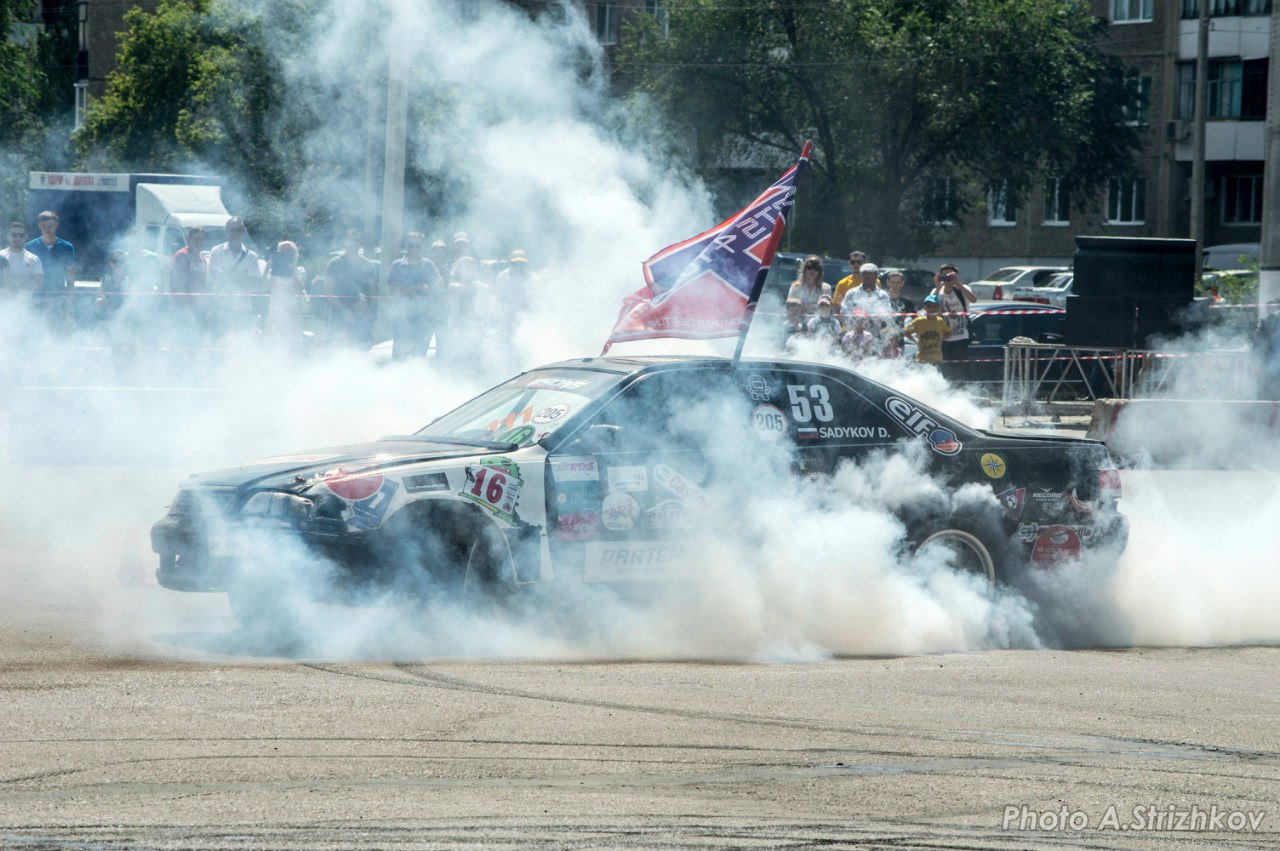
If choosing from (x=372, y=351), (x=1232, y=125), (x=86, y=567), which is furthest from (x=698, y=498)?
(x=1232, y=125)

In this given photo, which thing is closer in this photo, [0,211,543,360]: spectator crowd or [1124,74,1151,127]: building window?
[0,211,543,360]: spectator crowd

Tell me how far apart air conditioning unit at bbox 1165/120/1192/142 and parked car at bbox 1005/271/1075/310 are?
1254 cm

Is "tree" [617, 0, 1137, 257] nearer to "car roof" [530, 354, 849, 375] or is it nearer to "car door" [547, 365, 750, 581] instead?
"car roof" [530, 354, 849, 375]

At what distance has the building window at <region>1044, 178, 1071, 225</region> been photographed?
148ft

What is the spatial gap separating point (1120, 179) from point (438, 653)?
39132 mm

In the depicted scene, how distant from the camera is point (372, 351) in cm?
1319

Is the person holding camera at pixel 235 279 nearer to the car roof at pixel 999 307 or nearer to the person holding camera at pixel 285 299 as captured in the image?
the person holding camera at pixel 285 299

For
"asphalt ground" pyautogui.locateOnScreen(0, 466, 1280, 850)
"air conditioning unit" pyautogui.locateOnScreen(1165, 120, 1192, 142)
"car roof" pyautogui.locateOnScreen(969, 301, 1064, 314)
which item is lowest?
"asphalt ground" pyautogui.locateOnScreen(0, 466, 1280, 850)

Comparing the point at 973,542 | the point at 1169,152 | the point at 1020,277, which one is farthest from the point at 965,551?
the point at 1169,152

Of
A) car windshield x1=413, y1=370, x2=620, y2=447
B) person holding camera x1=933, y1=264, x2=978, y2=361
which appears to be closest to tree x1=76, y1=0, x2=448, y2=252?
car windshield x1=413, y1=370, x2=620, y2=447

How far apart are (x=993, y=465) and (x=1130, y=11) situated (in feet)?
153

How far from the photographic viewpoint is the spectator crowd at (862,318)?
13.5m

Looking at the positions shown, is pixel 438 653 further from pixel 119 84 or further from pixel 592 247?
pixel 119 84

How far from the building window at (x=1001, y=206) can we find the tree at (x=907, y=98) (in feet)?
1.44
